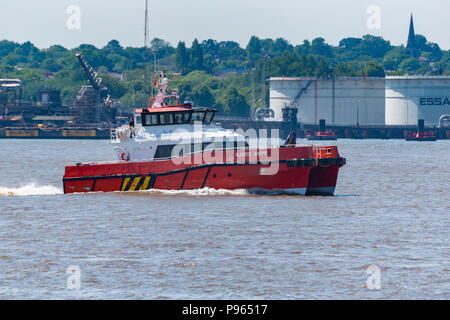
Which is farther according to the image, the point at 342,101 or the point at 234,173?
the point at 342,101

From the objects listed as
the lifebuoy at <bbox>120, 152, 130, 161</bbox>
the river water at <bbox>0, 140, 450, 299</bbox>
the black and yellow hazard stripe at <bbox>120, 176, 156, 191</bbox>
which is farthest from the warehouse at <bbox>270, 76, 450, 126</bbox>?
the black and yellow hazard stripe at <bbox>120, 176, 156, 191</bbox>

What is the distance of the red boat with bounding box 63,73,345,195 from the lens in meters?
39.3

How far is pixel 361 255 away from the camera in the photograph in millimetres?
26875

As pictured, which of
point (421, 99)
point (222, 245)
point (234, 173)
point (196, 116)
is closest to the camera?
point (222, 245)

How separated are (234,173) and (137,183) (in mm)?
4614

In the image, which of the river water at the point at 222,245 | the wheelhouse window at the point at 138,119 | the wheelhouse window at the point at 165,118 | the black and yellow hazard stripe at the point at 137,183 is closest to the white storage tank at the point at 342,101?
the river water at the point at 222,245

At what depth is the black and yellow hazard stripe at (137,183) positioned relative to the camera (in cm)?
4094

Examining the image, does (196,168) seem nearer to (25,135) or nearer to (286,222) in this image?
(286,222)

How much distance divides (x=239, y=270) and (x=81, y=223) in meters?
10.6

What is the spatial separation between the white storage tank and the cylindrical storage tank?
592 centimetres

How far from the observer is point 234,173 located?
39.7 metres

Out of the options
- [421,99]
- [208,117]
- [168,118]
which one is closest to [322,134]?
[421,99]

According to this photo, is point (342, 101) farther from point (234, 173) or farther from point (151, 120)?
point (234, 173)
